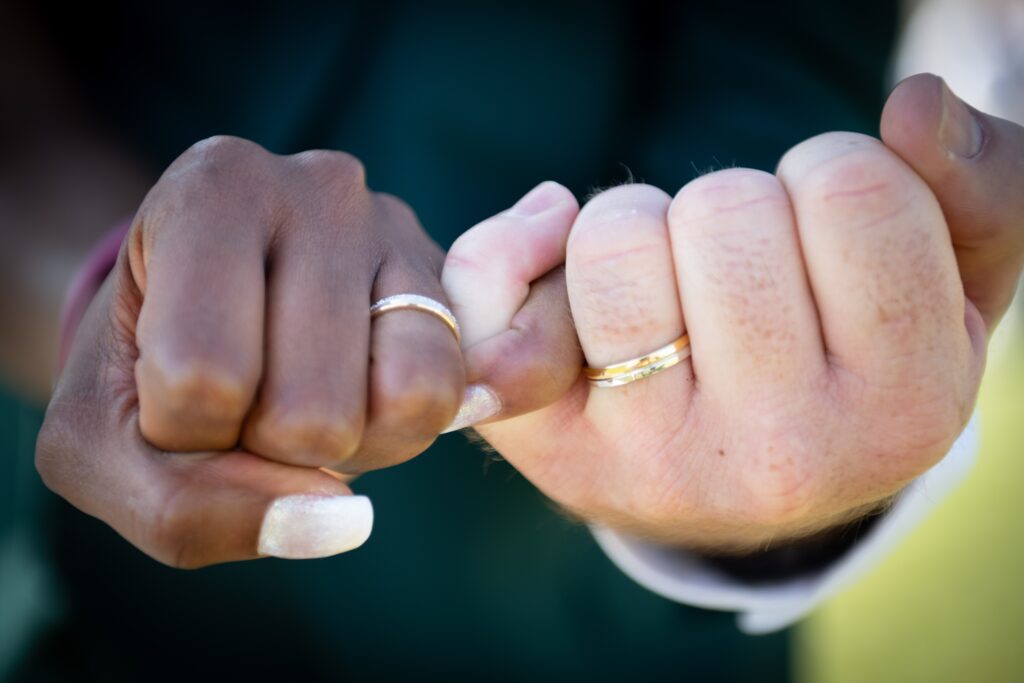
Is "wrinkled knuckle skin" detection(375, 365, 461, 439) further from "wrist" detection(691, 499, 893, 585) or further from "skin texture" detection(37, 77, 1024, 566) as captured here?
"wrist" detection(691, 499, 893, 585)

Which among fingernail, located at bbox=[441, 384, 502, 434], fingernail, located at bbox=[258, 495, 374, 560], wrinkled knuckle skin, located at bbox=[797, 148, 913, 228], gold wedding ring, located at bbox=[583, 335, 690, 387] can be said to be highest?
wrinkled knuckle skin, located at bbox=[797, 148, 913, 228]

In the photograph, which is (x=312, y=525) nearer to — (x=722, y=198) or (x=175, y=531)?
(x=175, y=531)

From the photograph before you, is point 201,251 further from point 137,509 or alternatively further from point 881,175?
point 881,175

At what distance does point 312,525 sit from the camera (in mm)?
395

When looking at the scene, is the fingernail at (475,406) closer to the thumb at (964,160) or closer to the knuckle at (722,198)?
the knuckle at (722,198)

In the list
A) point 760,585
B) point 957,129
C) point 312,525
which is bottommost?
point 760,585

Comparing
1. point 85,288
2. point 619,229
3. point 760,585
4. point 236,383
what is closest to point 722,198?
point 619,229

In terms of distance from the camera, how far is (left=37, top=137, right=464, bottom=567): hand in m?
0.37

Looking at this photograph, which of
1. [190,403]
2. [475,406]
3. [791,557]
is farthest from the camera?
[791,557]

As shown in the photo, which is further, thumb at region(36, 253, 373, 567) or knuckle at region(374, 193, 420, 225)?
knuckle at region(374, 193, 420, 225)

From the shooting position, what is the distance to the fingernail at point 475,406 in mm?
462

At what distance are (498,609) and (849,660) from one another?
1465 millimetres

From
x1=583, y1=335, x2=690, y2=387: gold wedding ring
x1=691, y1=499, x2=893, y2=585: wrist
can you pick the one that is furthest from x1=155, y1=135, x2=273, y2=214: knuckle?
x1=691, y1=499, x2=893, y2=585: wrist

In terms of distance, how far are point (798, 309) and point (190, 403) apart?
0.33 m
